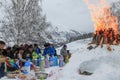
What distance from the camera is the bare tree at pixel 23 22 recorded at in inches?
1128

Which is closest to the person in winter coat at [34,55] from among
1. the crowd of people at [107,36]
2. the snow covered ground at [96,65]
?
the crowd of people at [107,36]

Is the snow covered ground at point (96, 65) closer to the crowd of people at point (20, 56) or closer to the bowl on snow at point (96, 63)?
the bowl on snow at point (96, 63)

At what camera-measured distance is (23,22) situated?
94.6ft

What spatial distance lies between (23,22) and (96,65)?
17905mm

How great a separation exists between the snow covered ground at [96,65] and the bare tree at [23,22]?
1620 cm

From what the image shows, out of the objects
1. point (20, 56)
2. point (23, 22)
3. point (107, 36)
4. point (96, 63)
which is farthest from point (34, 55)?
point (23, 22)

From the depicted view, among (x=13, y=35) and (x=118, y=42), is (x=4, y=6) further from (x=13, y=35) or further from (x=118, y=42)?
(x=118, y=42)

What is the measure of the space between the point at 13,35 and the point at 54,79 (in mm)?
17744

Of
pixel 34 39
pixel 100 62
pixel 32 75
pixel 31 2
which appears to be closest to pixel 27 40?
pixel 34 39

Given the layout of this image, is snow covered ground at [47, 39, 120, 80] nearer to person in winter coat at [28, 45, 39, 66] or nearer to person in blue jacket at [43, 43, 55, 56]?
person in winter coat at [28, 45, 39, 66]

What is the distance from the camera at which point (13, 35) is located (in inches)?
1141

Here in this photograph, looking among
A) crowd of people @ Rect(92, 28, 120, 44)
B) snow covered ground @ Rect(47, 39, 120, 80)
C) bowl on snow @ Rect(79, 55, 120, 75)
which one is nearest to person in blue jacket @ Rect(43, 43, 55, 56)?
crowd of people @ Rect(92, 28, 120, 44)

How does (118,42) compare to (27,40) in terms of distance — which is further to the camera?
(27,40)

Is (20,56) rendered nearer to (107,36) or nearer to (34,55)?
(34,55)
